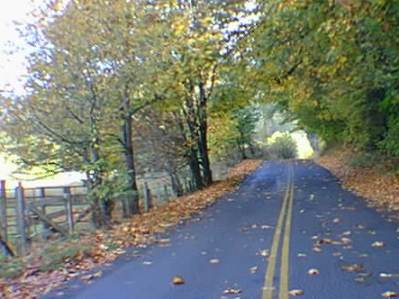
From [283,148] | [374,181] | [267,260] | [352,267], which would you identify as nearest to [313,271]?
[352,267]

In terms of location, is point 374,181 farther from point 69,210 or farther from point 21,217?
point 21,217

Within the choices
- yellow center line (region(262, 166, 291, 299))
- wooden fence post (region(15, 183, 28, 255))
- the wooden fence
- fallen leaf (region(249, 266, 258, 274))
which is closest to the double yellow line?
yellow center line (region(262, 166, 291, 299))

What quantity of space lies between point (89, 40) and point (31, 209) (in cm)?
455

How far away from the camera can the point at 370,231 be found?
425 inches

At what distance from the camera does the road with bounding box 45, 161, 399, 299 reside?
6938mm

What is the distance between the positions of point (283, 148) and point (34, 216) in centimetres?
4835

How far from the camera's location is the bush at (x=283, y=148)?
2339 inches

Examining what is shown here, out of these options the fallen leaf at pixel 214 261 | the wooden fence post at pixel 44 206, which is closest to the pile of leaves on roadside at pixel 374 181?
the fallen leaf at pixel 214 261

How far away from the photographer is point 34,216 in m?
13.5

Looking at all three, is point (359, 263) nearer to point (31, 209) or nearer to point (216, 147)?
point (31, 209)

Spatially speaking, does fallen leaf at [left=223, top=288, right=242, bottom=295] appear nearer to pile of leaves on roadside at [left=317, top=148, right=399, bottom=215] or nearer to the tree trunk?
pile of leaves on roadside at [left=317, top=148, right=399, bottom=215]

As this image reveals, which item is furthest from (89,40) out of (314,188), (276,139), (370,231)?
(276,139)

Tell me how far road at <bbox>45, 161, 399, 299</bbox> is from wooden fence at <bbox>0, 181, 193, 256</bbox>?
3.09 m

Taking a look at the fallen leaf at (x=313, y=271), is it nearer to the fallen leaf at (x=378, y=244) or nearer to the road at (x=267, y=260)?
→ the road at (x=267, y=260)
